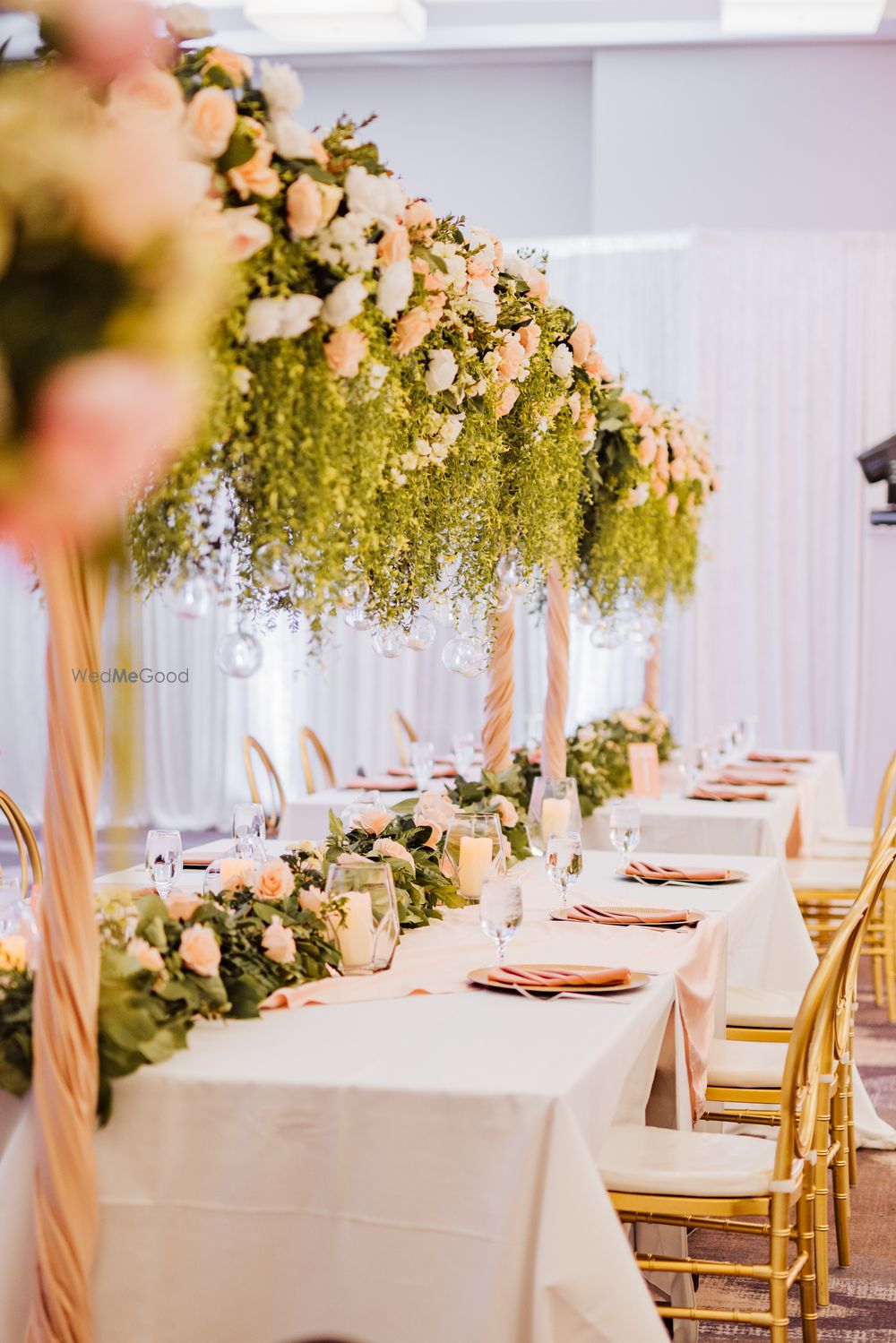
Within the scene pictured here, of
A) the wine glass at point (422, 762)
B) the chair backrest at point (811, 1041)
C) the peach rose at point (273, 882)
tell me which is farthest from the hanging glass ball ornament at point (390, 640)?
the wine glass at point (422, 762)

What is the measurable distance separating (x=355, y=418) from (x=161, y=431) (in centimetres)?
136

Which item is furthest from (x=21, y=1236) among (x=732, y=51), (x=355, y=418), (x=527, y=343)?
(x=732, y=51)

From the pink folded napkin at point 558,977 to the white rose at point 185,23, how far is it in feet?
4.72

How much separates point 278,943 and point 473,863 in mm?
917

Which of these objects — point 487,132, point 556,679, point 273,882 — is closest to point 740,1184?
point 273,882

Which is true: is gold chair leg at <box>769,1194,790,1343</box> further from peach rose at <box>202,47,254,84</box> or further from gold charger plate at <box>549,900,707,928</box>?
peach rose at <box>202,47,254,84</box>

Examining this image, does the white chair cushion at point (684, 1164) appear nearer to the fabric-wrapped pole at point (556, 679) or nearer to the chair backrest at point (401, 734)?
the fabric-wrapped pole at point (556, 679)

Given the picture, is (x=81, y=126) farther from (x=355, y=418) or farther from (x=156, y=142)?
(x=355, y=418)

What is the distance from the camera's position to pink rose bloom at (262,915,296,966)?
2373 millimetres

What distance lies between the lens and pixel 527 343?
3.32 meters

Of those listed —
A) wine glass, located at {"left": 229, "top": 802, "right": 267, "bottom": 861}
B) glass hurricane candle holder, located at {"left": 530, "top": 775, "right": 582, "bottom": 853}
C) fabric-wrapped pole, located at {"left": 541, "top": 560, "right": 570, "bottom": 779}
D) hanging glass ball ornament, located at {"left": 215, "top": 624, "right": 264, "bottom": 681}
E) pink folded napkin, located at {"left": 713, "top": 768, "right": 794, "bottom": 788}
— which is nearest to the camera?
hanging glass ball ornament, located at {"left": 215, "top": 624, "right": 264, "bottom": 681}

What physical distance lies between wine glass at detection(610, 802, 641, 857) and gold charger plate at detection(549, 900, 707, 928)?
388mm

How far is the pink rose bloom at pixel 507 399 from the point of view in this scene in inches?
127

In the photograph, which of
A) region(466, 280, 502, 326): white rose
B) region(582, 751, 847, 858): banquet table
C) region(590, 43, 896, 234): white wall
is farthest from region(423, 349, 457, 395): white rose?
region(590, 43, 896, 234): white wall
